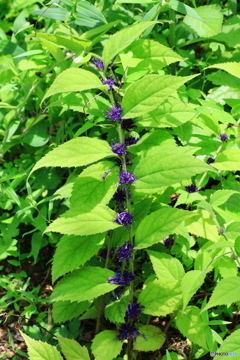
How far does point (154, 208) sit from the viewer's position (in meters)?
1.63

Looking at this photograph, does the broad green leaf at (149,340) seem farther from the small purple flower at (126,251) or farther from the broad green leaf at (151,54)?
the broad green leaf at (151,54)

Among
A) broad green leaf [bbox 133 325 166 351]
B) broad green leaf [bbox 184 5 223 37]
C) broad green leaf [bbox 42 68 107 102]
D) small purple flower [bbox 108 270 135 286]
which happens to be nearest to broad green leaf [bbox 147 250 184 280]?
small purple flower [bbox 108 270 135 286]

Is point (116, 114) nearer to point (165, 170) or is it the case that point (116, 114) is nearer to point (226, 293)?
point (165, 170)

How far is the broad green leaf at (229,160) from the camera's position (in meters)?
1.55

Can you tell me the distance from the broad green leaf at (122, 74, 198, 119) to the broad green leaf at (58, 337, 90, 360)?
850 mm

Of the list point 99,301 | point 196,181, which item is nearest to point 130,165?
point 196,181

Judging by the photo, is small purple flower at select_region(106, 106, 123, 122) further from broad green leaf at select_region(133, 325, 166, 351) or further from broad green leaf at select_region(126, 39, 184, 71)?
broad green leaf at select_region(133, 325, 166, 351)

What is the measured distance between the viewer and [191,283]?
4.43ft

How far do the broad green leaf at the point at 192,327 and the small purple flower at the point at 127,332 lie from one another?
17cm

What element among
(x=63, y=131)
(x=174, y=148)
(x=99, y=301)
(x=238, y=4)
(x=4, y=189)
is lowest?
(x=99, y=301)

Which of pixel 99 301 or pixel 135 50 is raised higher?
pixel 135 50

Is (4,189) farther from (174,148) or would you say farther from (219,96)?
(219,96)

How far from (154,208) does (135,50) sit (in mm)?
645

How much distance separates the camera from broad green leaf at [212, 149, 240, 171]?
1549mm
